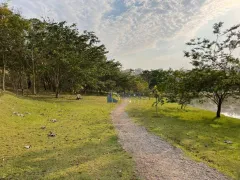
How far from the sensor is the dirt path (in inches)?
299

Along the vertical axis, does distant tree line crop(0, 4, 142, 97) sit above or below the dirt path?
above

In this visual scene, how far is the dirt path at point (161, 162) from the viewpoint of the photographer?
7604 mm

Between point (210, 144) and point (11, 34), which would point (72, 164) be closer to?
point (210, 144)

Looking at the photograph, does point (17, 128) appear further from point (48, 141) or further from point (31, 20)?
point (31, 20)

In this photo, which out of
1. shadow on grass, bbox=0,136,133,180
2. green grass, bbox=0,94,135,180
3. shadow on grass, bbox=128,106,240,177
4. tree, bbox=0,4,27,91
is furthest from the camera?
tree, bbox=0,4,27,91

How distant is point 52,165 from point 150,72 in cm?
8166

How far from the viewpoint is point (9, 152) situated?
9.48 meters

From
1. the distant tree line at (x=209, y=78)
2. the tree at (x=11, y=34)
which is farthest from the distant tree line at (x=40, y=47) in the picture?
the distant tree line at (x=209, y=78)

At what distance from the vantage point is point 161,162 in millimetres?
8758

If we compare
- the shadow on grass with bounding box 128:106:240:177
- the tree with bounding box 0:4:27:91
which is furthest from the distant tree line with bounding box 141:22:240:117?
the tree with bounding box 0:4:27:91

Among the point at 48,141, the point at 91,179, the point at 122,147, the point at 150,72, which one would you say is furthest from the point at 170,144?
the point at 150,72

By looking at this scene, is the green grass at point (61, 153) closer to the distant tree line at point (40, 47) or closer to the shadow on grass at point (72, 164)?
the shadow on grass at point (72, 164)

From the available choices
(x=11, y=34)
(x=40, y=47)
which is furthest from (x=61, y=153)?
(x=40, y=47)

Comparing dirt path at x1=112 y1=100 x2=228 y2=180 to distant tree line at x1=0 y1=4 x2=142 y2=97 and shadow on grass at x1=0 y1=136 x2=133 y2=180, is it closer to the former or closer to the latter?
shadow on grass at x1=0 y1=136 x2=133 y2=180
